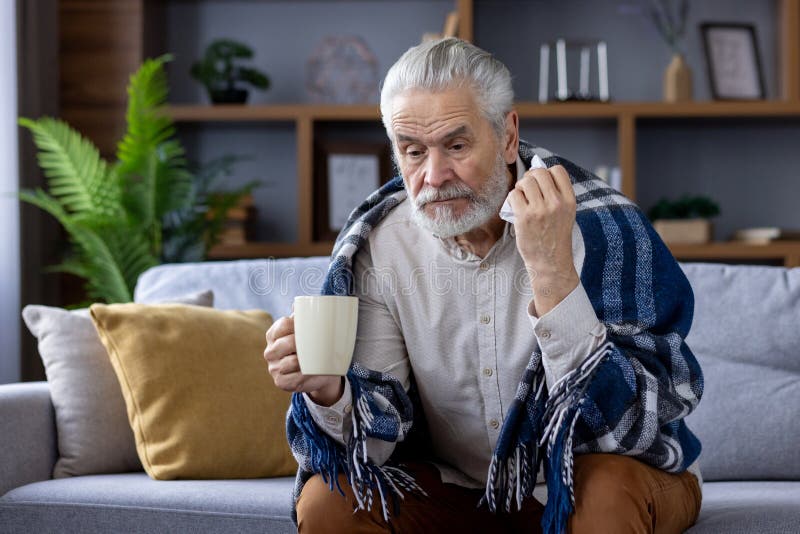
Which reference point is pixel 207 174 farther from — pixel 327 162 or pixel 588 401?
pixel 588 401

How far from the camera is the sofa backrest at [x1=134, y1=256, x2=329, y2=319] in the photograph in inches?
97.1

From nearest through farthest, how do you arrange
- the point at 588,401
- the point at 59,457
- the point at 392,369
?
1. the point at 588,401
2. the point at 392,369
3. the point at 59,457

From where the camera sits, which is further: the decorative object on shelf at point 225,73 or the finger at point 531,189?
the decorative object on shelf at point 225,73

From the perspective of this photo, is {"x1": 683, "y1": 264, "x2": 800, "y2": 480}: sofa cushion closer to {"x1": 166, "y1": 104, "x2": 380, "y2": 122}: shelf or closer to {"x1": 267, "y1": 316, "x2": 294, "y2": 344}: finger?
{"x1": 267, "y1": 316, "x2": 294, "y2": 344}: finger

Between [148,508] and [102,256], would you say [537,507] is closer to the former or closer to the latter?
[148,508]

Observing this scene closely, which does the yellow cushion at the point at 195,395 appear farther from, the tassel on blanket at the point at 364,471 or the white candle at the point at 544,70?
the white candle at the point at 544,70

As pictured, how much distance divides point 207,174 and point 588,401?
2467 mm

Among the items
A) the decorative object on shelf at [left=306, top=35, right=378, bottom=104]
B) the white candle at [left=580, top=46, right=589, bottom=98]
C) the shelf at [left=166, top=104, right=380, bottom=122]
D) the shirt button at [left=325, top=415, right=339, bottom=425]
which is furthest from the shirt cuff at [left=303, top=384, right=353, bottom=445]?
the white candle at [left=580, top=46, right=589, bottom=98]

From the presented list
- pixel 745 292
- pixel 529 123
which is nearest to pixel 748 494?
pixel 745 292

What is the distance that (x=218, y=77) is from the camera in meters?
3.94

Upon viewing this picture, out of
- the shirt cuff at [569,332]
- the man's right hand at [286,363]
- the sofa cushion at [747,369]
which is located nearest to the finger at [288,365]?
the man's right hand at [286,363]

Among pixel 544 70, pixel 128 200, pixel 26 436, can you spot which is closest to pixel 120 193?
pixel 128 200

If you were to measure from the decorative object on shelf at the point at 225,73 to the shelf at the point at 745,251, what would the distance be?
1657mm

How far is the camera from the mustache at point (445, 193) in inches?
67.2
